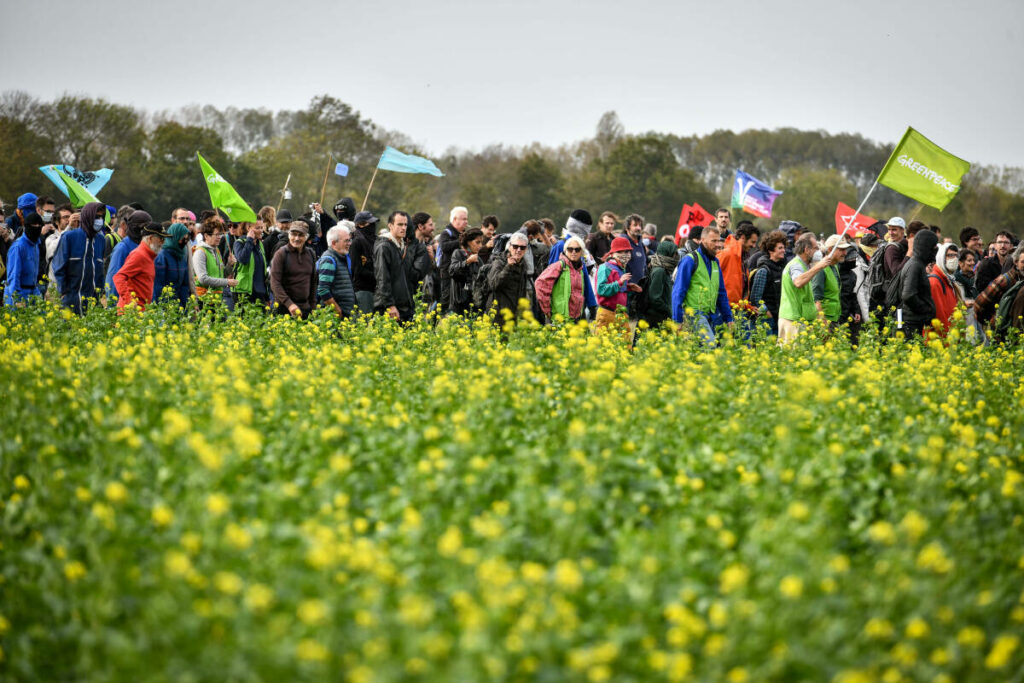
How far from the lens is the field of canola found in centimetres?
360

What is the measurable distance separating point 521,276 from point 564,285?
58 centimetres

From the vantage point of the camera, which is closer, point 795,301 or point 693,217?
point 795,301

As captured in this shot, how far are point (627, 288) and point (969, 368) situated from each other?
3.64 meters

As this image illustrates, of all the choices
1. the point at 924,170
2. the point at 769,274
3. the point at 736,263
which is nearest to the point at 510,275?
the point at 736,263

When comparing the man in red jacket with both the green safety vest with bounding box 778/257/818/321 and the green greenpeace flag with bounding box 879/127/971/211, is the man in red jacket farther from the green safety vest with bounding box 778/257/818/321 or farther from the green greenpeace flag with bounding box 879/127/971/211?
the green greenpeace flag with bounding box 879/127/971/211

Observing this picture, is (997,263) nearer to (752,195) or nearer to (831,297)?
(831,297)

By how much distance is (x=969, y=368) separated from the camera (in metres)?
9.35

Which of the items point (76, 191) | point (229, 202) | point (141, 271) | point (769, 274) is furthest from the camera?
point (76, 191)

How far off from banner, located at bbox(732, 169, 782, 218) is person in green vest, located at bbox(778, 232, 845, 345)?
413 inches

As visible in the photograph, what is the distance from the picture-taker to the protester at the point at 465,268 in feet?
40.6

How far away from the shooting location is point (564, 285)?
36.6ft

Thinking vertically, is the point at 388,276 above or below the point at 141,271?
above

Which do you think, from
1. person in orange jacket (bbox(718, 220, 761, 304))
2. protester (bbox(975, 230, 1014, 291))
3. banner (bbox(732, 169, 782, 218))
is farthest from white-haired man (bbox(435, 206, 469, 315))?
banner (bbox(732, 169, 782, 218))

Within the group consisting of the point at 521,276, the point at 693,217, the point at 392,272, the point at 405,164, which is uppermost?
the point at 405,164
